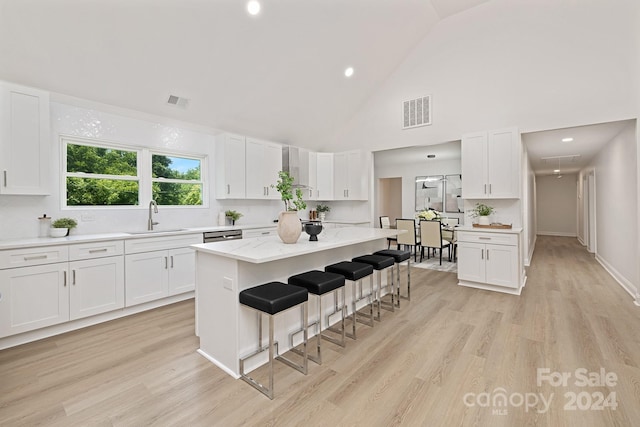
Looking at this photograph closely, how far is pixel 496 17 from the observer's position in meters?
4.45

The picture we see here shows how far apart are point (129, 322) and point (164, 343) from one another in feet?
2.68

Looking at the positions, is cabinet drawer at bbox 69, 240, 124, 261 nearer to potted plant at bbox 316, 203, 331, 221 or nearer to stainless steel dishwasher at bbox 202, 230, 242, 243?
stainless steel dishwasher at bbox 202, 230, 242, 243

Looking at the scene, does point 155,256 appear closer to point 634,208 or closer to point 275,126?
point 275,126

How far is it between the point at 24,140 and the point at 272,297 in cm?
307

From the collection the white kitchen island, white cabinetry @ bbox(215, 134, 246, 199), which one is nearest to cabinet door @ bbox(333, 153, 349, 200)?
white cabinetry @ bbox(215, 134, 246, 199)

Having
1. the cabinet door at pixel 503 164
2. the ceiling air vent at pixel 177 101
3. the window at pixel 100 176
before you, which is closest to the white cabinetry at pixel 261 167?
the ceiling air vent at pixel 177 101

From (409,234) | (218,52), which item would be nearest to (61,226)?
(218,52)

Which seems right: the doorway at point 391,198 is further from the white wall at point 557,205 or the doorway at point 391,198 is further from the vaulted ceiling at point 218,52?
the white wall at point 557,205

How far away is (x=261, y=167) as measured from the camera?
5.28m

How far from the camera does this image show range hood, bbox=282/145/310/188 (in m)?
5.77

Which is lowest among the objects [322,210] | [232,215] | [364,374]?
[364,374]

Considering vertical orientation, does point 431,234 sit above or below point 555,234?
above

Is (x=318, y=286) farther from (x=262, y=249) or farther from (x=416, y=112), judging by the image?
(x=416, y=112)

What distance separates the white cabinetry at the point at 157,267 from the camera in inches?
132
